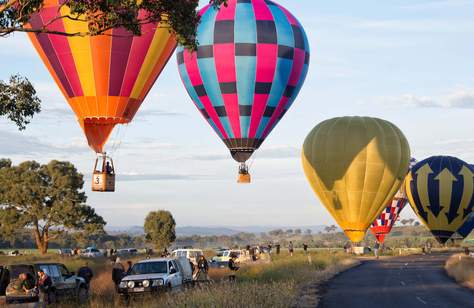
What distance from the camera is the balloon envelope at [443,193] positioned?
85.3 metres

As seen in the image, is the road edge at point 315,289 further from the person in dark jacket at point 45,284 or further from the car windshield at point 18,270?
the car windshield at point 18,270

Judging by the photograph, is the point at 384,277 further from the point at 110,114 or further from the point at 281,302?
the point at 281,302

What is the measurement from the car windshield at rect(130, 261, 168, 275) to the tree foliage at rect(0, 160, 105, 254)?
52.9 meters

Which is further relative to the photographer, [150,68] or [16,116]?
[150,68]

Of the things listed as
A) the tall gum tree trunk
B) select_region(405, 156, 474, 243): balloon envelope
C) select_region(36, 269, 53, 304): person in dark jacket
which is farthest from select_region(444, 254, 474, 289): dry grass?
the tall gum tree trunk

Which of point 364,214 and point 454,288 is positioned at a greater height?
point 364,214

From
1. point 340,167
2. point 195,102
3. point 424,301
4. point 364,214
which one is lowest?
point 424,301

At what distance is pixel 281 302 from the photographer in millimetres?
23359

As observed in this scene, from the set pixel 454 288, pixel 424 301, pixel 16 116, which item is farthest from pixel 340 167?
pixel 16 116

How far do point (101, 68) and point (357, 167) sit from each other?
93.3 ft

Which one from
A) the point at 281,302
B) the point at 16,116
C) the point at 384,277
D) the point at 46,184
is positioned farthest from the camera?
the point at 46,184

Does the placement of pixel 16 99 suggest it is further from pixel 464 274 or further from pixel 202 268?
pixel 464 274

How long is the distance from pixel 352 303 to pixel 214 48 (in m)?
26.8

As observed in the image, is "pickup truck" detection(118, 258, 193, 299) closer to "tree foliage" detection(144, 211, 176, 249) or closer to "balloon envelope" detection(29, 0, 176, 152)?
"balloon envelope" detection(29, 0, 176, 152)
